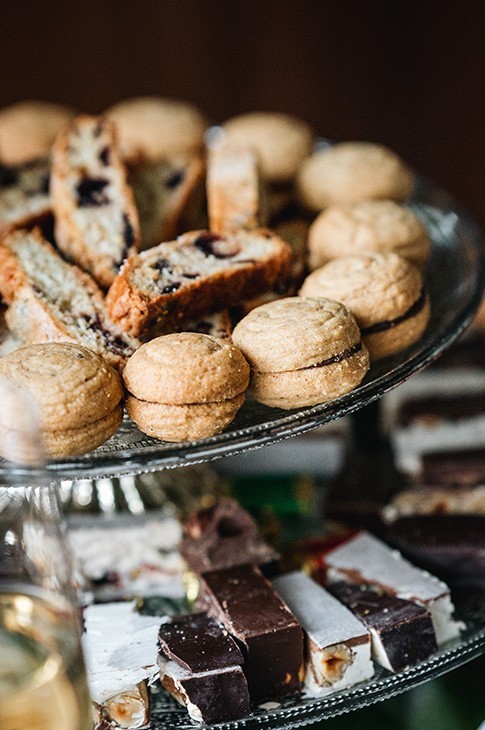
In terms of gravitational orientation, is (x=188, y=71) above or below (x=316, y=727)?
above

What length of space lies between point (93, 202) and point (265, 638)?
27.0 inches

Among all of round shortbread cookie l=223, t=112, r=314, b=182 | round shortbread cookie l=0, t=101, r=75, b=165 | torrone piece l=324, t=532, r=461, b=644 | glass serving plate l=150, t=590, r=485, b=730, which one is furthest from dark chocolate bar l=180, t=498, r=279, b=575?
round shortbread cookie l=0, t=101, r=75, b=165

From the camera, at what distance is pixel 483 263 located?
59.4 inches

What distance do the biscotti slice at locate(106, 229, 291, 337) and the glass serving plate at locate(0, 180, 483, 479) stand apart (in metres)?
0.16

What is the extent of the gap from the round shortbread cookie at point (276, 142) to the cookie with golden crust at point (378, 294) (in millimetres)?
462

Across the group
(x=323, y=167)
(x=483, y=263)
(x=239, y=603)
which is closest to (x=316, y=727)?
(x=239, y=603)

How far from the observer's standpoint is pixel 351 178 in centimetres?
154

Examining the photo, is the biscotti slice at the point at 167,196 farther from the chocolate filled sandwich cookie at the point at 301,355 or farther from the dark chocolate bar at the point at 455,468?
the dark chocolate bar at the point at 455,468

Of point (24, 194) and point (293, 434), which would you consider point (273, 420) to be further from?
point (24, 194)

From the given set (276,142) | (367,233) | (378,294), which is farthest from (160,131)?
(378,294)

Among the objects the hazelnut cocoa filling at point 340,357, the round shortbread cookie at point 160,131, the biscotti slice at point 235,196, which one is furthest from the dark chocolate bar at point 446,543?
the round shortbread cookie at point 160,131

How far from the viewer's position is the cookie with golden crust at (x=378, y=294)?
1220mm

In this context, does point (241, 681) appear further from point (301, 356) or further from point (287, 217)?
point (287, 217)

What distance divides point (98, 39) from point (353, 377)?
→ 6.91ft
